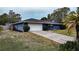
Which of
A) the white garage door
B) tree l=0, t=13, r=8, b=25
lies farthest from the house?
tree l=0, t=13, r=8, b=25

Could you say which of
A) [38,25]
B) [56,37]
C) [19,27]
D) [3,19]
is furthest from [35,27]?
[3,19]

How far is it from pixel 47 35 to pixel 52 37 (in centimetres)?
8

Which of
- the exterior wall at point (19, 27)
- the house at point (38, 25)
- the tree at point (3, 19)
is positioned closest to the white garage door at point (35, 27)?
the house at point (38, 25)

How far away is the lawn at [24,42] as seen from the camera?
10.4m

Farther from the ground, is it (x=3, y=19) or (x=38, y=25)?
(x=3, y=19)

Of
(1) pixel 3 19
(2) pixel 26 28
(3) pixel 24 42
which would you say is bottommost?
(3) pixel 24 42

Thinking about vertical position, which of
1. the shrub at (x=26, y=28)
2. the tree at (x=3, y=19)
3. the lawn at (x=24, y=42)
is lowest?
the lawn at (x=24, y=42)

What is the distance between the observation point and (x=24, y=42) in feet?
34.1

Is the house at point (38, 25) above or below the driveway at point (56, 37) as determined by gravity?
above

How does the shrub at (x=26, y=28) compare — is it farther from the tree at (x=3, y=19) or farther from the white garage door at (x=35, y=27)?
the tree at (x=3, y=19)

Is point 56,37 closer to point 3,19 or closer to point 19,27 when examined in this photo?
point 19,27

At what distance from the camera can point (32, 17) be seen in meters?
10.4
